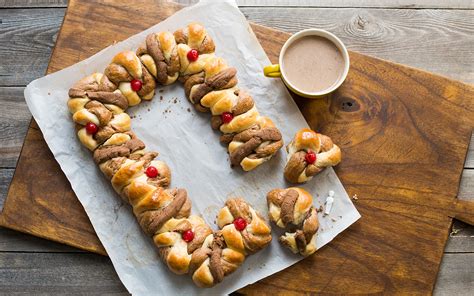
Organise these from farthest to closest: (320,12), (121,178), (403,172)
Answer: (320,12) < (403,172) < (121,178)

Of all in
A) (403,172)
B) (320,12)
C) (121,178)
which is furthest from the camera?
(320,12)

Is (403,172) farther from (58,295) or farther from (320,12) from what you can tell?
(58,295)

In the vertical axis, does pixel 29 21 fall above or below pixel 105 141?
above

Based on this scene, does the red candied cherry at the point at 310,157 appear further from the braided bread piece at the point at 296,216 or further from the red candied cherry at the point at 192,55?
the red candied cherry at the point at 192,55

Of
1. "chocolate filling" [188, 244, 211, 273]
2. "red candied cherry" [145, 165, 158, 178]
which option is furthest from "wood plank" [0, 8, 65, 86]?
"chocolate filling" [188, 244, 211, 273]

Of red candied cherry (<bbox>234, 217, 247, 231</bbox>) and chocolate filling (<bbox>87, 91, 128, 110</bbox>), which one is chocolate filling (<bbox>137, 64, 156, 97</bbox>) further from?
red candied cherry (<bbox>234, 217, 247, 231</bbox>)

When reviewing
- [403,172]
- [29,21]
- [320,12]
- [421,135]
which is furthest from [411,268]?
[29,21]
